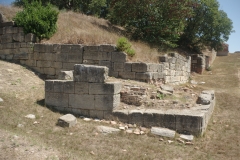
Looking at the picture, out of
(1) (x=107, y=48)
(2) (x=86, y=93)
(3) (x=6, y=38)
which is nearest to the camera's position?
(2) (x=86, y=93)

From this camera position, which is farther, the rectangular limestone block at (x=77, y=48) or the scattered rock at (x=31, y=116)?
the rectangular limestone block at (x=77, y=48)

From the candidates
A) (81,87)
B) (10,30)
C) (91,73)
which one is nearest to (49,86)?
(81,87)

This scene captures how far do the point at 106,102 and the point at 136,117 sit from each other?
107 centimetres

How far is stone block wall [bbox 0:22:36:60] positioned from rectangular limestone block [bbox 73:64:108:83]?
494 cm

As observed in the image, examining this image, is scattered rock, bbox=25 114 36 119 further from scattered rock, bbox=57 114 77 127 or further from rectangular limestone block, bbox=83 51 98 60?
rectangular limestone block, bbox=83 51 98 60

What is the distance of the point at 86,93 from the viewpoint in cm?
745

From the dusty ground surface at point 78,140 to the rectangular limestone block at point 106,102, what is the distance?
1.92 feet

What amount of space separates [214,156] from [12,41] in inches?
415

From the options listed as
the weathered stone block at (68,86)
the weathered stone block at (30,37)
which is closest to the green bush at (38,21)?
the weathered stone block at (30,37)

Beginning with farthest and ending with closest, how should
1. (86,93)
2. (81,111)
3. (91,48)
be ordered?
(91,48) → (81,111) → (86,93)

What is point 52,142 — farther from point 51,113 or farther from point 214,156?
point 214,156

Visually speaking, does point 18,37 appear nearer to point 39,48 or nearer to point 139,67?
point 39,48

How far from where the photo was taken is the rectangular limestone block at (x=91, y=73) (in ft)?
23.8

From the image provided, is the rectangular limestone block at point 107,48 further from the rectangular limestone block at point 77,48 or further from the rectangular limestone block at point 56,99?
the rectangular limestone block at point 56,99
